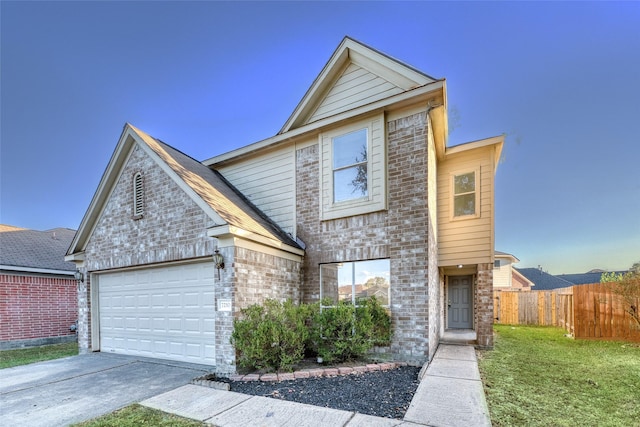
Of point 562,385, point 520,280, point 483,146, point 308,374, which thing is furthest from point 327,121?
point 520,280

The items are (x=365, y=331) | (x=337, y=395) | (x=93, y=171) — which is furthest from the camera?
(x=93, y=171)

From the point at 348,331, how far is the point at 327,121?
4.97 m

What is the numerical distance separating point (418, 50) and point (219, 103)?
12.0m

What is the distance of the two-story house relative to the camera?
6.74m

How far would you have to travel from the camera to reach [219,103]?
63.8ft

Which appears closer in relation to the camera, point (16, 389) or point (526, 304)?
point (16, 389)

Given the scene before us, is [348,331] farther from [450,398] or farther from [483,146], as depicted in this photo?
[483,146]

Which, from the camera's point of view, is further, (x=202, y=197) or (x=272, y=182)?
(x=272, y=182)

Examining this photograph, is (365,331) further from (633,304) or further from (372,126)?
(633,304)

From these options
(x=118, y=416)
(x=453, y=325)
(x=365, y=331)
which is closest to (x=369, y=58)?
(x=365, y=331)

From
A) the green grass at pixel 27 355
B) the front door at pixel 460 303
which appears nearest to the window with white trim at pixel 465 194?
the front door at pixel 460 303

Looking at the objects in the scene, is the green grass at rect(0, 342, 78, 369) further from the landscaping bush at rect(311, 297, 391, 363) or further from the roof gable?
the roof gable

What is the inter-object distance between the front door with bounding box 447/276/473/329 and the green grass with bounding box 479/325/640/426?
11.7 feet

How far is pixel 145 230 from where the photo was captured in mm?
8133
